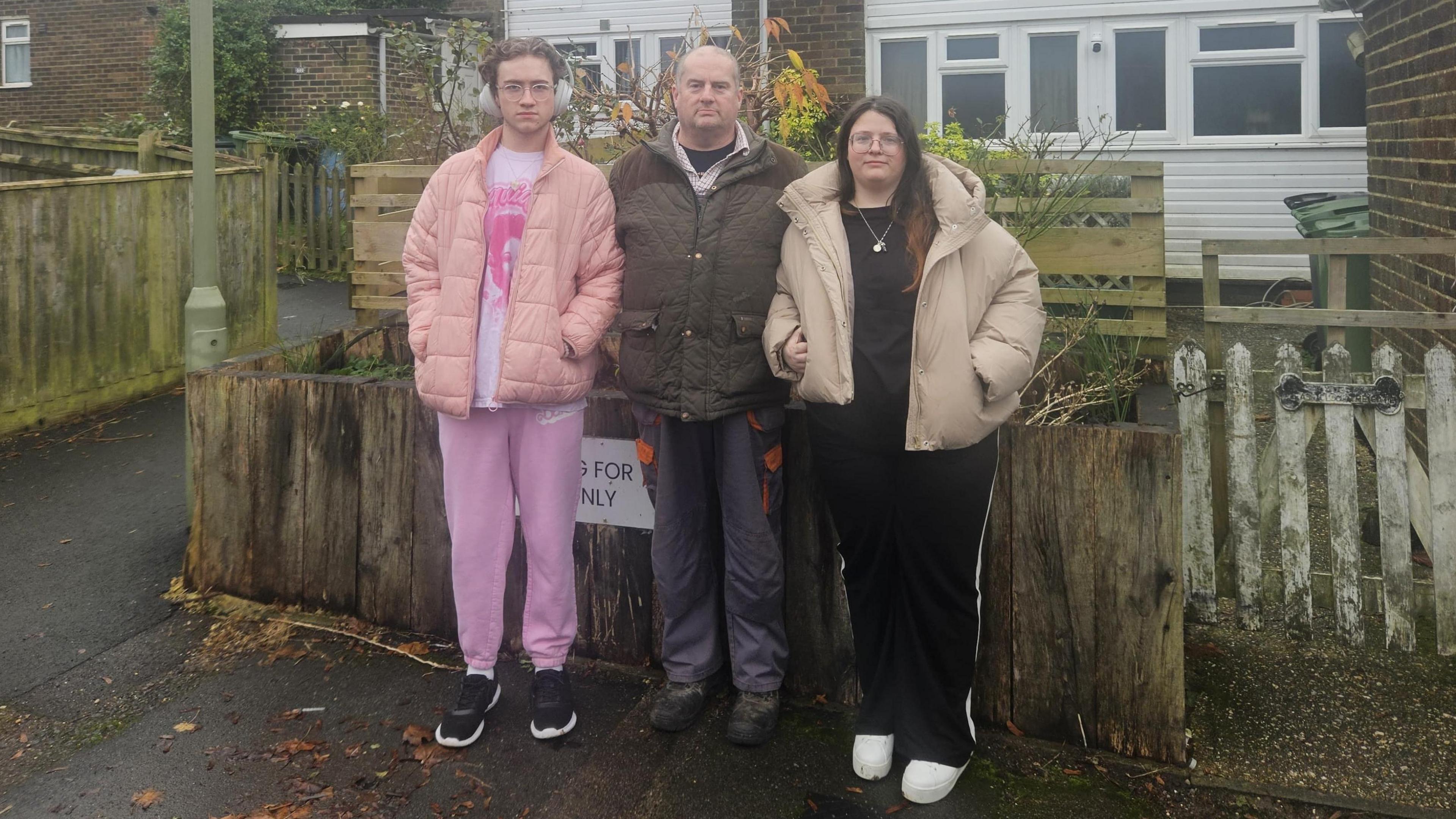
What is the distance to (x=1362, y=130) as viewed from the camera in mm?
11797

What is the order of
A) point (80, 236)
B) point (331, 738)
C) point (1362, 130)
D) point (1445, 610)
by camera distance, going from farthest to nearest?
point (1362, 130) → point (80, 236) → point (1445, 610) → point (331, 738)

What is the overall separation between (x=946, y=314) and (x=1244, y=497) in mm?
1696

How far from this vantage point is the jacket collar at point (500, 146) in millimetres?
3561

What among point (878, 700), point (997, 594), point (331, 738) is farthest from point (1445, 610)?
point (331, 738)

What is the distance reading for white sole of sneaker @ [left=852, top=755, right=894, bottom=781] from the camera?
3371mm

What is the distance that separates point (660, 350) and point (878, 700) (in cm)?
123

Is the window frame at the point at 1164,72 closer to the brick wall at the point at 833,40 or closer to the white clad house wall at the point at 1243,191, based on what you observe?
the white clad house wall at the point at 1243,191

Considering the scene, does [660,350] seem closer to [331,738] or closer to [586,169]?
[586,169]

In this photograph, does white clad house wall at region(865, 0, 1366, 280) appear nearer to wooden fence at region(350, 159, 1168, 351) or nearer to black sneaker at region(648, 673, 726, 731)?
wooden fence at region(350, 159, 1168, 351)

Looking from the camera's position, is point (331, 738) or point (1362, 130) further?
point (1362, 130)

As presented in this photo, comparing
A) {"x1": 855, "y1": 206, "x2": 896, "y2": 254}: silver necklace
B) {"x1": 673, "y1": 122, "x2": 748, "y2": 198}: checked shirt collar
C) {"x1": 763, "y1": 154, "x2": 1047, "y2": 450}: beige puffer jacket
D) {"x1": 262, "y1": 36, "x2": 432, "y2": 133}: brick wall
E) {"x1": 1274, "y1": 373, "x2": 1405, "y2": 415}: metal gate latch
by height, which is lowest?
{"x1": 1274, "y1": 373, "x2": 1405, "y2": 415}: metal gate latch

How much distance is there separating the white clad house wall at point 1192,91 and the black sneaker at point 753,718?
31.6 ft

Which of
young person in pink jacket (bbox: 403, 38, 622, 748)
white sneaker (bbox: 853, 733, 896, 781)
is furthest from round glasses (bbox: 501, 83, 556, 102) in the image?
white sneaker (bbox: 853, 733, 896, 781)

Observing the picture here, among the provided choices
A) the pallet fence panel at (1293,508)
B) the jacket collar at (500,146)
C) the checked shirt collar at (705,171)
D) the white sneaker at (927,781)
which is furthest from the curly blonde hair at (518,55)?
the pallet fence panel at (1293,508)
